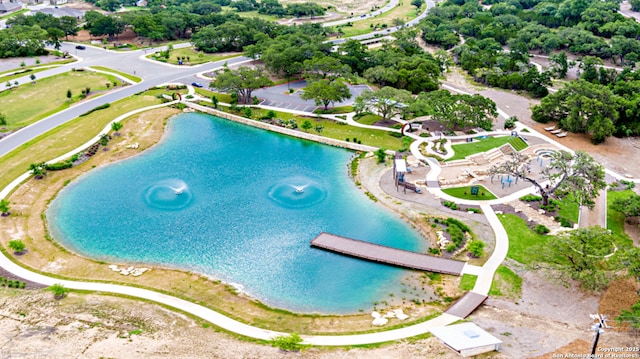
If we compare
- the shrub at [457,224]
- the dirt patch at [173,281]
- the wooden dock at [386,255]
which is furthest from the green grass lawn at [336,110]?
the dirt patch at [173,281]

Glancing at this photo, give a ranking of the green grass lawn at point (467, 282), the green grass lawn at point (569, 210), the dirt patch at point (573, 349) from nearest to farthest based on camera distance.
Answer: the dirt patch at point (573, 349) → the green grass lawn at point (467, 282) → the green grass lawn at point (569, 210)

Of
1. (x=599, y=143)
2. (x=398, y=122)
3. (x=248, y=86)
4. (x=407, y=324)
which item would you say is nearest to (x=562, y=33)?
(x=599, y=143)

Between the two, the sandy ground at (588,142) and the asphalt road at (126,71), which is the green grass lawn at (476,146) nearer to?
the sandy ground at (588,142)

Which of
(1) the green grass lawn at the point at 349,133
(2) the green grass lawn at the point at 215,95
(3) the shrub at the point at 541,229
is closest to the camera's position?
(3) the shrub at the point at 541,229

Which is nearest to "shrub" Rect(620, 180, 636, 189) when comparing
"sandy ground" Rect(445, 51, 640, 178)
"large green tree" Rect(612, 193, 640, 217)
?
"sandy ground" Rect(445, 51, 640, 178)

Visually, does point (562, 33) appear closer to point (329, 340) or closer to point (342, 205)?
point (342, 205)

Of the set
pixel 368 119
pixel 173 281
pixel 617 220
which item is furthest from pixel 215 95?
pixel 617 220

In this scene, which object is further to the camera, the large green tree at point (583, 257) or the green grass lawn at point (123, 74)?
the green grass lawn at point (123, 74)

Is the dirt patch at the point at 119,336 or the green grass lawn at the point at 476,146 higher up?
the green grass lawn at the point at 476,146

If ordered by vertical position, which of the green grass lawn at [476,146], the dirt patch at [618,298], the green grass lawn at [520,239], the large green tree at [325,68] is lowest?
the dirt patch at [618,298]
